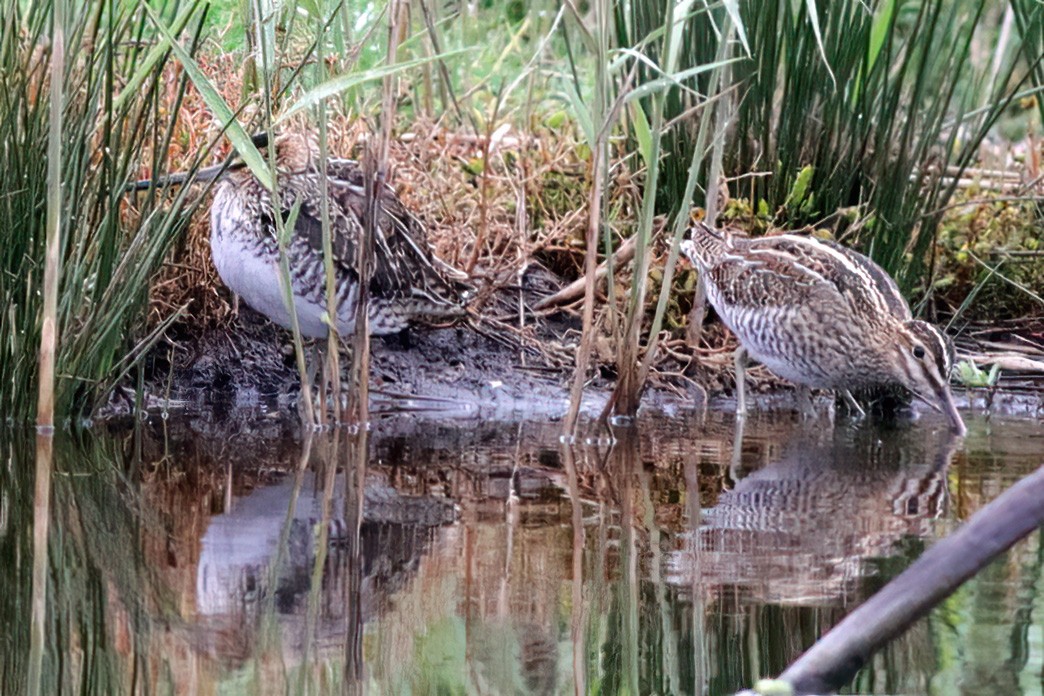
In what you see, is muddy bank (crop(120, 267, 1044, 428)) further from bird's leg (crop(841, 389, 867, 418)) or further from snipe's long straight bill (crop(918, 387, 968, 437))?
snipe's long straight bill (crop(918, 387, 968, 437))

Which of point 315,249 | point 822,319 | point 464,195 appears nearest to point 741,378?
point 822,319

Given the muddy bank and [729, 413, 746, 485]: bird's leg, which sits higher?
the muddy bank

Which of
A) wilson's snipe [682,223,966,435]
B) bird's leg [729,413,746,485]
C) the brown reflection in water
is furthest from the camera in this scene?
wilson's snipe [682,223,966,435]

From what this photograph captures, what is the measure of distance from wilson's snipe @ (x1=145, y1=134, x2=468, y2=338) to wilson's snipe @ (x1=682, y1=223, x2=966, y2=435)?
3.87 feet

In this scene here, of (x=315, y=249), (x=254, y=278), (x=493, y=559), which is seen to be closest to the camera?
(x=493, y=559)

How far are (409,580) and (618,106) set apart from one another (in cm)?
177

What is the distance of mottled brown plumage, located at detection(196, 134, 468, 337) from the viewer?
20.2 ft

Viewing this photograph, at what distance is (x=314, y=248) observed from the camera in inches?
246

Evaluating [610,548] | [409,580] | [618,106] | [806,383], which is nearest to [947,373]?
[806,383]

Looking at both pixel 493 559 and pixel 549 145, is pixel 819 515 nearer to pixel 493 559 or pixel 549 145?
pixel 493 559

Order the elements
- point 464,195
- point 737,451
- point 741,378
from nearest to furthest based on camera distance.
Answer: point 737,451 → point 741,378 → point 464,195

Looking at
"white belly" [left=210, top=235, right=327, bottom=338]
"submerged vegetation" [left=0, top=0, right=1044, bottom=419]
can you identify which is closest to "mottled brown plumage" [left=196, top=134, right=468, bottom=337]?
"white belly" [left=210, top=235, right=327, bottom=338]

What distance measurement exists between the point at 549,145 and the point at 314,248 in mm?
1927

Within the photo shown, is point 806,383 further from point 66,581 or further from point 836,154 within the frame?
point 66,581
